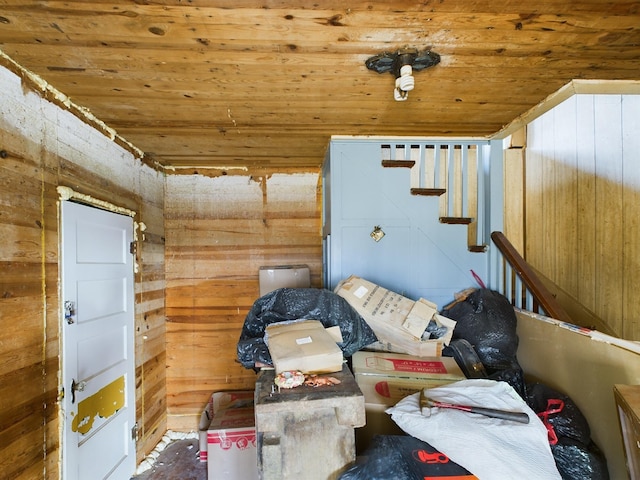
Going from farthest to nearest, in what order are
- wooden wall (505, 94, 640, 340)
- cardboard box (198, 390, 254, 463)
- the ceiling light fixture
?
cardboard box (198, 390, 254, 463)
wooden wall (505, 94, 640, 340)
the ceiling light fixture

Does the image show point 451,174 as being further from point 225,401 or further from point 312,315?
point 225,401

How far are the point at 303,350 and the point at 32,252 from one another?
54.4 inches

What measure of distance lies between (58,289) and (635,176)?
11.8ft

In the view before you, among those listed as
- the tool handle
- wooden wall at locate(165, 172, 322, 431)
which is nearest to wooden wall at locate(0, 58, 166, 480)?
wooden wall at locate(165, 172, 322, 431)

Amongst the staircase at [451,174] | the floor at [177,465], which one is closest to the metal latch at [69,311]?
the floor at [177,465]

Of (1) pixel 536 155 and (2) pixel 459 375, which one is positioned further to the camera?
(1) pixel 536 155

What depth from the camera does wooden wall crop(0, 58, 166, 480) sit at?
4.31 feet

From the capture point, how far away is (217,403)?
9.34ft

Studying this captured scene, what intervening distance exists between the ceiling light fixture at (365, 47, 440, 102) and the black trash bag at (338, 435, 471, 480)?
4.77ft

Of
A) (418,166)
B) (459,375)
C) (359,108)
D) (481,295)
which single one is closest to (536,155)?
(418,166)

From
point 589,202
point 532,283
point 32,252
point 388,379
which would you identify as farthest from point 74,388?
point 589,202

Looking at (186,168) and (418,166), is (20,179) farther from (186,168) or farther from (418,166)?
(418,166)

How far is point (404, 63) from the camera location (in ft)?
4.31

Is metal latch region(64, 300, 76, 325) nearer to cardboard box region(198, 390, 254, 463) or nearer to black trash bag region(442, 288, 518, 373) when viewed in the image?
cardboard box region(198, 390, 254, 463)
